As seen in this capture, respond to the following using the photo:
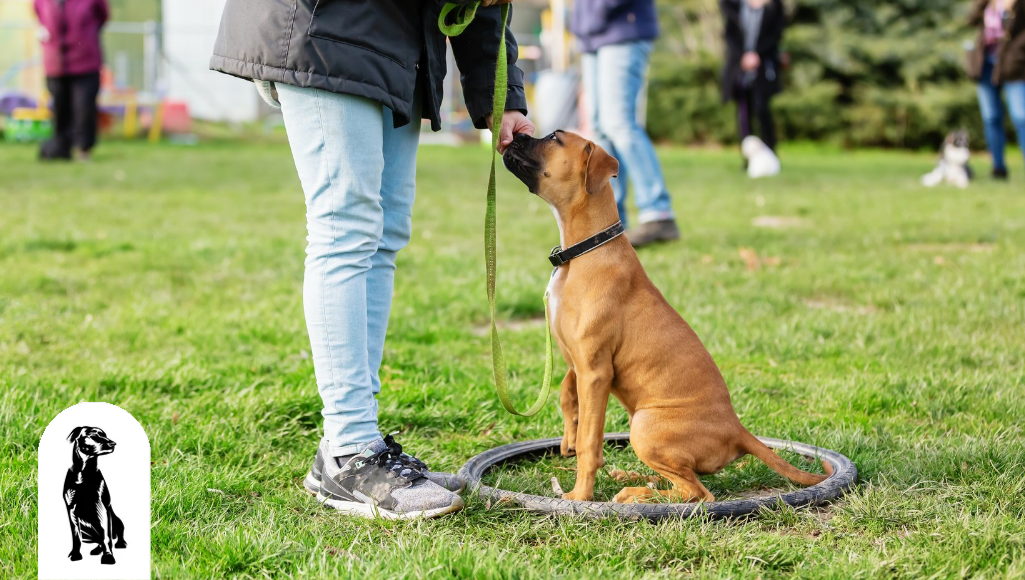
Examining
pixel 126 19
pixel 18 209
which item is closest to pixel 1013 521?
pixel 18 209

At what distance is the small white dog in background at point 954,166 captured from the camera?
13.3m

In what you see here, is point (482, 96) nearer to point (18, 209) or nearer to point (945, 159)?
point (18, 209)

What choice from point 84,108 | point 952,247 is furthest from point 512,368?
point 84,108

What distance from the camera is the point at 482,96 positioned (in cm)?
331

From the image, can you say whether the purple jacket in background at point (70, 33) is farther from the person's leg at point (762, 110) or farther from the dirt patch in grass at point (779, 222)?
the dirt patch in grass at point (779, 222)

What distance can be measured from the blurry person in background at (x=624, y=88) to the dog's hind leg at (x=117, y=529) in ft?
17.6

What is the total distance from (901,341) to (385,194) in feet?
9.50

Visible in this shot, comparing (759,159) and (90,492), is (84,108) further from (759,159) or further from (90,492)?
(90,492)

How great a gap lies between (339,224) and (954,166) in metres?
12.5

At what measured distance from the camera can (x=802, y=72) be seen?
80.1ft

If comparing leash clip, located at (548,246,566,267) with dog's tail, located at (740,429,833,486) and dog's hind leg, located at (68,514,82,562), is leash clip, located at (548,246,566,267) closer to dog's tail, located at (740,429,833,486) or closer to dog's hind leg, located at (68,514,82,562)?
dog's tail, located at (740,429,833,486)

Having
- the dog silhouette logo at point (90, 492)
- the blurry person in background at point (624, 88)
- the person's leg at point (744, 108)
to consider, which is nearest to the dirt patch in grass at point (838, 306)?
the blurry person in background at point (624, 88)

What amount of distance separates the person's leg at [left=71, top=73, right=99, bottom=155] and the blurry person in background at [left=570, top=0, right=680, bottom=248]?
9619mm

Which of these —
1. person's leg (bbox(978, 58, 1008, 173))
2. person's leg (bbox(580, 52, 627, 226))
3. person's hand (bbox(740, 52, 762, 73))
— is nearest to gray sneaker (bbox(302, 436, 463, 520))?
person's leg (bbox(580, 52, 627, 226))
